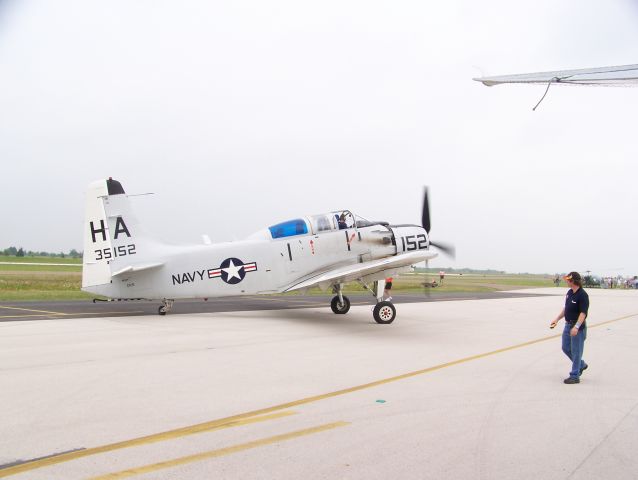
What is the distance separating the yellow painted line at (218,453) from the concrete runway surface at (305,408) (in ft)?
0.06

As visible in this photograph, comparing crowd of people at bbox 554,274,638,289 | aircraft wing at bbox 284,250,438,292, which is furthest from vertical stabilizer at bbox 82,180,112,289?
crowd of people at bbox 554,274,638,289

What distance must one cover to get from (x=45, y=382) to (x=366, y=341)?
6.68m

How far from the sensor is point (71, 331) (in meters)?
11.7

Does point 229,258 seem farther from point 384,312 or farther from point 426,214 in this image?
point 426,214

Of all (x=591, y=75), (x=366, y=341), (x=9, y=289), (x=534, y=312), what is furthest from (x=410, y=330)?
(x=9, y=289)

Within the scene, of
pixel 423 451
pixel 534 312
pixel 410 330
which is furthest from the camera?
pixel 534 312

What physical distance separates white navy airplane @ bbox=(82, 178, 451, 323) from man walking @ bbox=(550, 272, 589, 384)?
669cm

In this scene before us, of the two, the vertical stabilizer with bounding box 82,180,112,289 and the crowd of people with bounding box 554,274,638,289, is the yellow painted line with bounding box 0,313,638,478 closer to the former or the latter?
the vertical stabilizer with bounding box 82,180,112,289

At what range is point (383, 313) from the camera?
14.6 metres

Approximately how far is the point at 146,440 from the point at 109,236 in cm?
1156

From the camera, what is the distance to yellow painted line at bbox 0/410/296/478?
3789 millimetres

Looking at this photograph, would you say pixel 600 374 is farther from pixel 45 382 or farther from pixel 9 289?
pixel 9 289

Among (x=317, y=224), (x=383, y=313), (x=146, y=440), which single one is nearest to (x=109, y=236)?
(x=317, y=224)

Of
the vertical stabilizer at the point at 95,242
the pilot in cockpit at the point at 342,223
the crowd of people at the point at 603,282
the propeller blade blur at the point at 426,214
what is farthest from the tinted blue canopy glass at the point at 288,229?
the crowd of people at the point at 603,282
